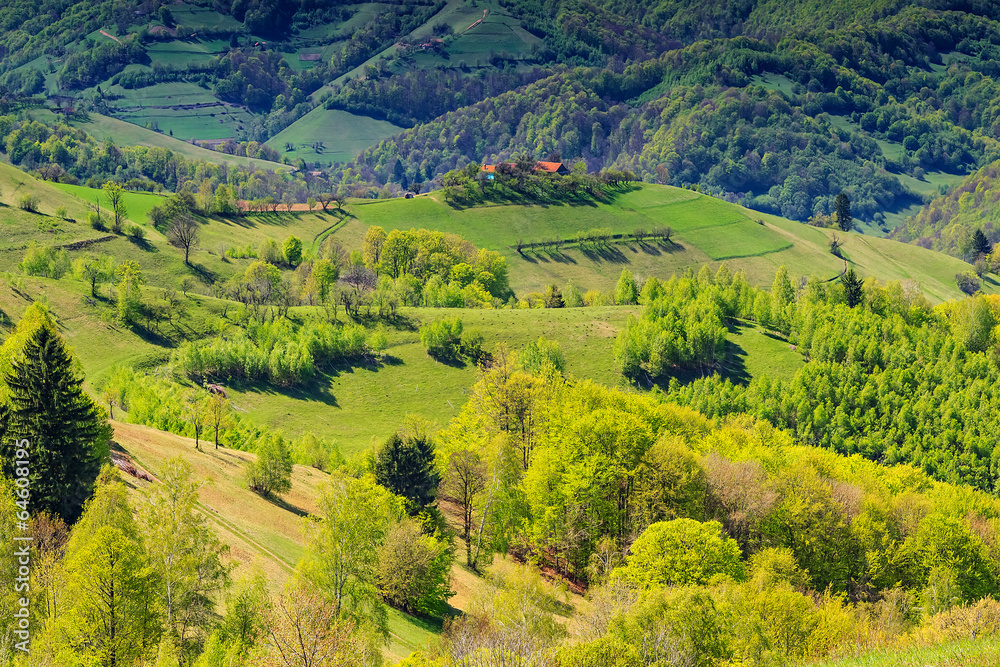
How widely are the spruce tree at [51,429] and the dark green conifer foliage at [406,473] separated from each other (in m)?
22.7

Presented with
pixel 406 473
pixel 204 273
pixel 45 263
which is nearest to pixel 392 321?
pixel 204 273

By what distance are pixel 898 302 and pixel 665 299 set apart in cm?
5168

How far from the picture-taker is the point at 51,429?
58906 mm

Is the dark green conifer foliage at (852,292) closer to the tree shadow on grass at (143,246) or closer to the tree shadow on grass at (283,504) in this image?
the tree shadow on grass at (283,504)

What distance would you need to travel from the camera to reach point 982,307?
6284 inches

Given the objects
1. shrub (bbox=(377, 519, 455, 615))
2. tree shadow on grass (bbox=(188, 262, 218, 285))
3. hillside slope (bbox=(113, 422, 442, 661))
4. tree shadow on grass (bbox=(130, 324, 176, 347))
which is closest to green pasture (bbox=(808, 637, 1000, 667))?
hillside slope (bbox=(113, 422, 442, 661))

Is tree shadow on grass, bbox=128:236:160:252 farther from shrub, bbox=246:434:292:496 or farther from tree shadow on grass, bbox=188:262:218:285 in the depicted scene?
shrub, bbox=246:434:292:496

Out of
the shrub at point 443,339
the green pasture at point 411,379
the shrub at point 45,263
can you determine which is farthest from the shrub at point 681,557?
the shrub at point 45,263

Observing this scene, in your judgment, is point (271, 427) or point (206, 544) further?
point (271, 427)

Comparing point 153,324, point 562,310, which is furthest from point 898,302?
point 153,324

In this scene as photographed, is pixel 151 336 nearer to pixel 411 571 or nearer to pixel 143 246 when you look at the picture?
pixel 143 246

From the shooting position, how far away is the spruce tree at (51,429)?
57.5 meters

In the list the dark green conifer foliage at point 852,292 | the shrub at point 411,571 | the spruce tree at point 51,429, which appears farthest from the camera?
the dark green conifer foliage at point 852,292

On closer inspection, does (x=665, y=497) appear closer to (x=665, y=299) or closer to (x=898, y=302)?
(x=665, y=299)
